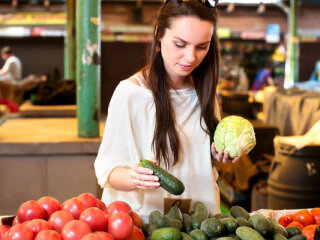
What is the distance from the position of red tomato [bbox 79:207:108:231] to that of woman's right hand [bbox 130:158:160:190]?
0.83 ft

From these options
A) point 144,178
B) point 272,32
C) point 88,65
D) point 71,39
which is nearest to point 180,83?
point 144,178

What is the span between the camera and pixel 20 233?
1.68 metres

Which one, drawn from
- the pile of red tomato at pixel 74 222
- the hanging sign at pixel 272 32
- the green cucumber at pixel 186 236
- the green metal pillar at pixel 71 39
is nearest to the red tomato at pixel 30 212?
the pile of red tomato at pixel 74 222

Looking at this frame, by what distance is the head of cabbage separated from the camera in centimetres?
229

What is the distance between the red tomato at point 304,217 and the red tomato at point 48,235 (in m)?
1.22

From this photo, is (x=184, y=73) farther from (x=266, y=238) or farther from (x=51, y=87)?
(x=51, y=87)

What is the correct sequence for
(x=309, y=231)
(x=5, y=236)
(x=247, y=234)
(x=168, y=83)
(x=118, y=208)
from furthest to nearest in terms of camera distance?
1. (x=168, y=83)
2. (x=309, y=231)
3. (x=118, y=208)
4. (x=247, y=234)
5. (x=5, y=236)

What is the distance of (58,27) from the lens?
53.9 feet

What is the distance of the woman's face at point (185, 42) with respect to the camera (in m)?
2.16

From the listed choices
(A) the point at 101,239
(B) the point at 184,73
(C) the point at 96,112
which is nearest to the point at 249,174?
(C) the point at 96,112

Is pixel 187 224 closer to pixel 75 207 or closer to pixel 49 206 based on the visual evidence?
pixel 75 207

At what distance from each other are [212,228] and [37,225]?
2.16 ft

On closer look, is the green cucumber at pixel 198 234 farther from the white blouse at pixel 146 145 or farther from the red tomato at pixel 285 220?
the red tomato at pixel 285 220

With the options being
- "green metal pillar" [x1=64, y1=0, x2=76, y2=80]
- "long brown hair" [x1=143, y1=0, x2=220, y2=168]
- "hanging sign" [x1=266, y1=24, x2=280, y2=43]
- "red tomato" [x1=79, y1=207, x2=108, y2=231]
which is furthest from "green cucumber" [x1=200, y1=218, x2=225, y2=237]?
"hanging sign" [x1=266, y1=24, x2=280, y2=43]
